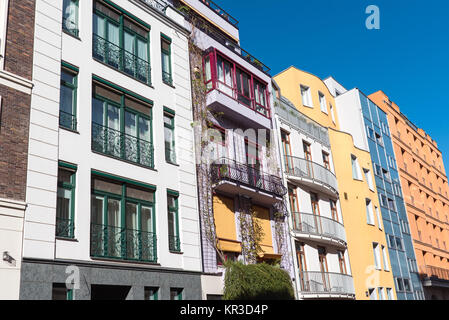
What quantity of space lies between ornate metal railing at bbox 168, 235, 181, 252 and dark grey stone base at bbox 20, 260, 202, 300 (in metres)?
0.83

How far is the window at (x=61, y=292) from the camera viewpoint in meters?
12.4

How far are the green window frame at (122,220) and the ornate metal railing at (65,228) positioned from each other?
766 mm

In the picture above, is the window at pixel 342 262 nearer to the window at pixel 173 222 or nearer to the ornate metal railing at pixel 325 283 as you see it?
the ornate metal railing at pixel 325 283

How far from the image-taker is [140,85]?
57.8ft

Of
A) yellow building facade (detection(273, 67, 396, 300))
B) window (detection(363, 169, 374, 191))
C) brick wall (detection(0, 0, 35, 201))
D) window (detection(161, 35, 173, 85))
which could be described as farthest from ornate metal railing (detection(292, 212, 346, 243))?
brick wall (detection(0, 0, 35, 201))

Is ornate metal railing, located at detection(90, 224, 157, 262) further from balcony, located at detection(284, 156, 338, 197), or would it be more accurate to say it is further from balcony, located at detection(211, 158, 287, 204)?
balcony, located at detection(284, 156, 338, 197)

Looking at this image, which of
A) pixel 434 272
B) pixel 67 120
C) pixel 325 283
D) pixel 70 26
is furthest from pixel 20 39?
pixel 434 272

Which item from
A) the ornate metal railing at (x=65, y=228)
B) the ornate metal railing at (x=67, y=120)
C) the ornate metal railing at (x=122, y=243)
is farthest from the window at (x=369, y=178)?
the ornate metal railing at (x=65, y=228)

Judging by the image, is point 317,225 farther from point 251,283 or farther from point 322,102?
point 322,102

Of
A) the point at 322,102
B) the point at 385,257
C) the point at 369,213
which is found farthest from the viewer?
the point at 322,102

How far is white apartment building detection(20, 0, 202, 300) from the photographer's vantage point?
1298 cm

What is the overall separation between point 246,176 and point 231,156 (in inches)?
45.1

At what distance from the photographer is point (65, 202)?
13625 millimetres
